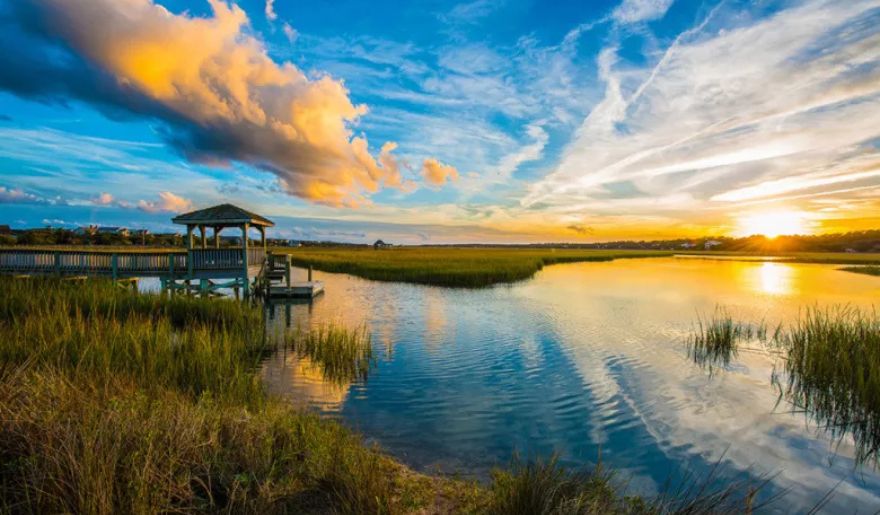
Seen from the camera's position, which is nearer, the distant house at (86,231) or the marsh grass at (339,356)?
the marsh grass at (339,356)

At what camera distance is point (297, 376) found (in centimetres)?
1145

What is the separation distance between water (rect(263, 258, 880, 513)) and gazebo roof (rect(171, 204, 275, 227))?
748cm

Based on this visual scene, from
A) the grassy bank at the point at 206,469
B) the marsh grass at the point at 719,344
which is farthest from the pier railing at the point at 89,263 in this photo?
the marsh grass at the point at 719,344

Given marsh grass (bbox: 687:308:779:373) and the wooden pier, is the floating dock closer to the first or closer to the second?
the wooden pier

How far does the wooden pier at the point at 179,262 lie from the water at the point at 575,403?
259 inches

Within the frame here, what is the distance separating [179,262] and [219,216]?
3461mm

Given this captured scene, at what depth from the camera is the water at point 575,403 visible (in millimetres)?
7195

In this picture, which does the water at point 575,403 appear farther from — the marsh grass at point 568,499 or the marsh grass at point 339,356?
the marsh grass at point 568,499

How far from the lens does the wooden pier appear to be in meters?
22.3

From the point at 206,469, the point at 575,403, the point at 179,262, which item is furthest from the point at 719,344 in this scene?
the point at 179,262

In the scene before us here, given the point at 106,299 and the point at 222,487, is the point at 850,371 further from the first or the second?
the point at 106,299

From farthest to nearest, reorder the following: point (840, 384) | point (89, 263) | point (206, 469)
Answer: point (89, 263), point (840, 384), point (206, 469)

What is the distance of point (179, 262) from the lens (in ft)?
78.6

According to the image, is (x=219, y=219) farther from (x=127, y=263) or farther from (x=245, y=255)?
(x=127, y=263)
